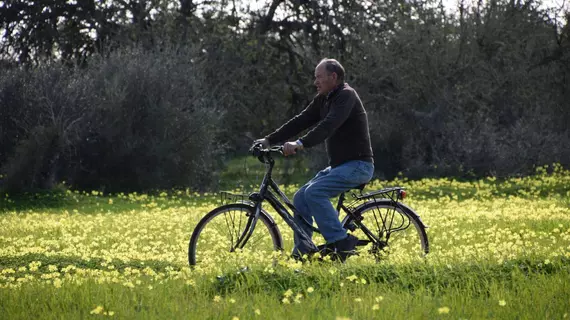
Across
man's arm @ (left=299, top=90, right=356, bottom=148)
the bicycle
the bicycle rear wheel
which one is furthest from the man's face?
the bicycle rear wheel

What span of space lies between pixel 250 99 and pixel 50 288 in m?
22.9

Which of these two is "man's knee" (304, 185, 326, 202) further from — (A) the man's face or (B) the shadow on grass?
(B) the shadow on grass

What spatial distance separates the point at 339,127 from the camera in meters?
7.42

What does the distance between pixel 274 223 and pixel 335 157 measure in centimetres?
81

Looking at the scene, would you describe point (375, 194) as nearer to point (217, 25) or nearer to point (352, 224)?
point (352, 224)

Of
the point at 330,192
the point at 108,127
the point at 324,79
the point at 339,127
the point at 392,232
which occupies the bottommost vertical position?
the point at 392,232

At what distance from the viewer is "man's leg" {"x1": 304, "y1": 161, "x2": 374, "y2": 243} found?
728cm

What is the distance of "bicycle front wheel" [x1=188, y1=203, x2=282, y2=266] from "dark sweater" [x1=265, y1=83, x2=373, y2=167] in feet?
2.38

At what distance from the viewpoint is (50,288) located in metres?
6.44

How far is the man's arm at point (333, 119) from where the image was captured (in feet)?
23.3

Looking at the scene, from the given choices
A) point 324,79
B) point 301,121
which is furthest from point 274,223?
point 324,79

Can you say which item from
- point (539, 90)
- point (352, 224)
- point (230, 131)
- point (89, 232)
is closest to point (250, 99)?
point (230, 131)

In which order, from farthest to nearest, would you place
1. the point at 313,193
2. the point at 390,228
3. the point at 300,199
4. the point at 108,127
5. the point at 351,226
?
the point at 108,127
the point at 390,228
the point at 351,226
the point at 300,199
the point at 313,193

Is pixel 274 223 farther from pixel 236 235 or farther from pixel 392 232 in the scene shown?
pixel 392 232
